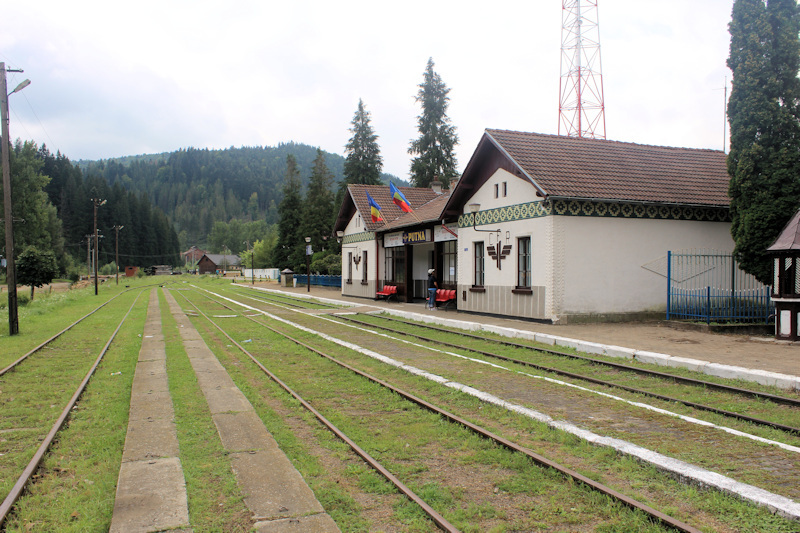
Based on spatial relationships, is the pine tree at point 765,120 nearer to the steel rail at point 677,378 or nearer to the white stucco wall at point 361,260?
the steel rail at point 677,378

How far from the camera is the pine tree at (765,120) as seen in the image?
14.7 m

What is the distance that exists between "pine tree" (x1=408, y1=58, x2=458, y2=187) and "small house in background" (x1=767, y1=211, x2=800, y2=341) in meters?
42.1

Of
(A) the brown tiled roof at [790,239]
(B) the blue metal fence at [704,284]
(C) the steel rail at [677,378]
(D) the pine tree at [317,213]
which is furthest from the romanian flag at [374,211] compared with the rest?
(D) the pine tree at [317,213]

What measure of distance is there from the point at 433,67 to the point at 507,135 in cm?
3938

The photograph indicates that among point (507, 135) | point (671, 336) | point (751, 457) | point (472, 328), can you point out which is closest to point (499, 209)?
point (507, 135)

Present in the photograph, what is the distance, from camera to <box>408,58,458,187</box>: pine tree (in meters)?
54.3

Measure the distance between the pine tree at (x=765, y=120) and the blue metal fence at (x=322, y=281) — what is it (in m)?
32.8

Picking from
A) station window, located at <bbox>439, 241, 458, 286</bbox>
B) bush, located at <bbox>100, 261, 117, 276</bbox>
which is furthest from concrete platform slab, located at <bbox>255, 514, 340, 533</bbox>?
bush, located at <bbox>100, 261, 117, 276</bbox>

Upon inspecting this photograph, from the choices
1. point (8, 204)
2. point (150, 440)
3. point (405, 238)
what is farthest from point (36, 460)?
point (405, 238)

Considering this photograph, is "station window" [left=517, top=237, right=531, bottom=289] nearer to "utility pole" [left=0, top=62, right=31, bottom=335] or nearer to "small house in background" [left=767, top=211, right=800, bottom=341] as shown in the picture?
"small house in background" [left=767, top=211, right=800, bottom=341]

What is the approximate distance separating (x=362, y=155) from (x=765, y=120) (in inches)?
1926

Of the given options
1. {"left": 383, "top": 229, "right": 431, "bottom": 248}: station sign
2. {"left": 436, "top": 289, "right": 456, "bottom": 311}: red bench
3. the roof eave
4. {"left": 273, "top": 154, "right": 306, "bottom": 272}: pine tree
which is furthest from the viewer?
{"left": 273, "top": 154, "right": 306, "bottom": 272}: pine tree

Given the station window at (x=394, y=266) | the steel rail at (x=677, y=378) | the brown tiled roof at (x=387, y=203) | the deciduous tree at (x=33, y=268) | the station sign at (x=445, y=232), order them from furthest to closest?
the deciduous tree at (x=33, y=268)
the station window at (x=394, y=266)
the brown tiled roof at (x=387, y=203)
the station sign at (x=445, y=232)
the steel rail at (x=677, y=378)

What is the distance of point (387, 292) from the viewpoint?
29.9 metres
